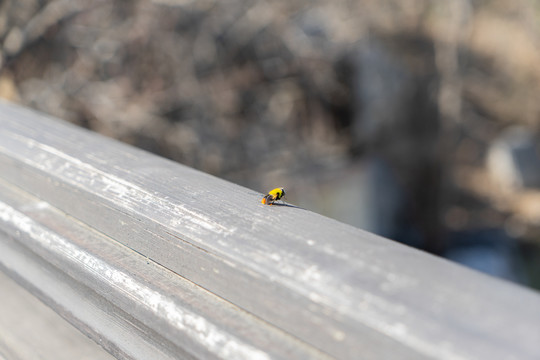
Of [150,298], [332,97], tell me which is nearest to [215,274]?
[150,298]

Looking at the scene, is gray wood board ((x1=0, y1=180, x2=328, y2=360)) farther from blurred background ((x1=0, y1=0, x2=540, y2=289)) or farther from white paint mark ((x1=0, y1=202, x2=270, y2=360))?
blurred background ((x1=0, y1=0, x2=540, y2=289))

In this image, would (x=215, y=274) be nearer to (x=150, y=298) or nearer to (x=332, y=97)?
(x=150, y=298)

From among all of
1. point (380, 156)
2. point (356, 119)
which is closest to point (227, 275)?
point (356, 119)

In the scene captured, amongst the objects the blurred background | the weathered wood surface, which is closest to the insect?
the weathered wood surface

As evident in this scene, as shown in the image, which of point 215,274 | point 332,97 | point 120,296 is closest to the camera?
point 215,274

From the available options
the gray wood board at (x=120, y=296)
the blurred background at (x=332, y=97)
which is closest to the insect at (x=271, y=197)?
the gray wood board at (x=120, y=296)
